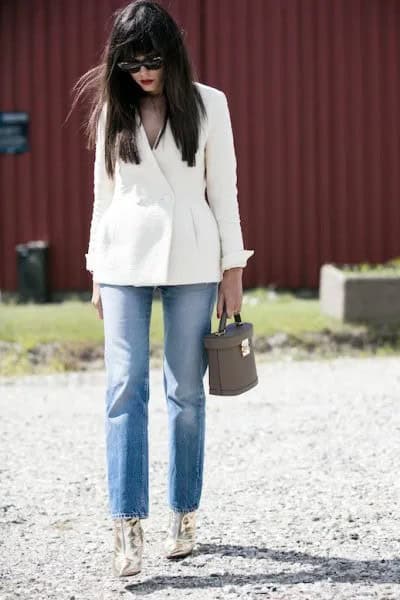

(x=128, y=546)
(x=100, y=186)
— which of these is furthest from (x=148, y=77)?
(x=128, y=546)

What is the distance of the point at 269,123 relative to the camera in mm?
12438

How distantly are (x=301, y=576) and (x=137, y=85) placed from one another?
1.67m

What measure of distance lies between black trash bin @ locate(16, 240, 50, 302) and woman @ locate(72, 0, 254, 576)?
784 cm

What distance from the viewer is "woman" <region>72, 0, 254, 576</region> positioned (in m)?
4.27

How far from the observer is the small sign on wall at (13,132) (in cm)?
1240

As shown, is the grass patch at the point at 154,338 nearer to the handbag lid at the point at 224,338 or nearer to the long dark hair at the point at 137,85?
the handbag lid at the point at 224,338

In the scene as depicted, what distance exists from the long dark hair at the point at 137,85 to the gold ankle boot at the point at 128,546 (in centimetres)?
115

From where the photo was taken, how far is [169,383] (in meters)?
4.43

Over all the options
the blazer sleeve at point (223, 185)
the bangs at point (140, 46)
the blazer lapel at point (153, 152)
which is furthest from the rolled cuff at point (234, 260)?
the bangs at point (140, 46)

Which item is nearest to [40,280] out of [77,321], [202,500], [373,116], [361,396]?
[77,321]

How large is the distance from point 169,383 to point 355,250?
8.32m

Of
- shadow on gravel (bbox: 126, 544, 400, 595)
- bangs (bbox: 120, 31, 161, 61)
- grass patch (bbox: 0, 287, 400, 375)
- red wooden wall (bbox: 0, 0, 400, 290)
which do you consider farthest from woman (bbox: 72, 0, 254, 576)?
red wooden wall (bbox: 0, 0, 400, 290)

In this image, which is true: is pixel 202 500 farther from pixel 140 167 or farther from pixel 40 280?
pixel 40 280

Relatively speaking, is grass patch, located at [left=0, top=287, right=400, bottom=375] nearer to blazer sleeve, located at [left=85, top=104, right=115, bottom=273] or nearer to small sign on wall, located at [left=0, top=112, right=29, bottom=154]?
small sign on wall, located at [left=0, top=112, right=29, bottom=154]
